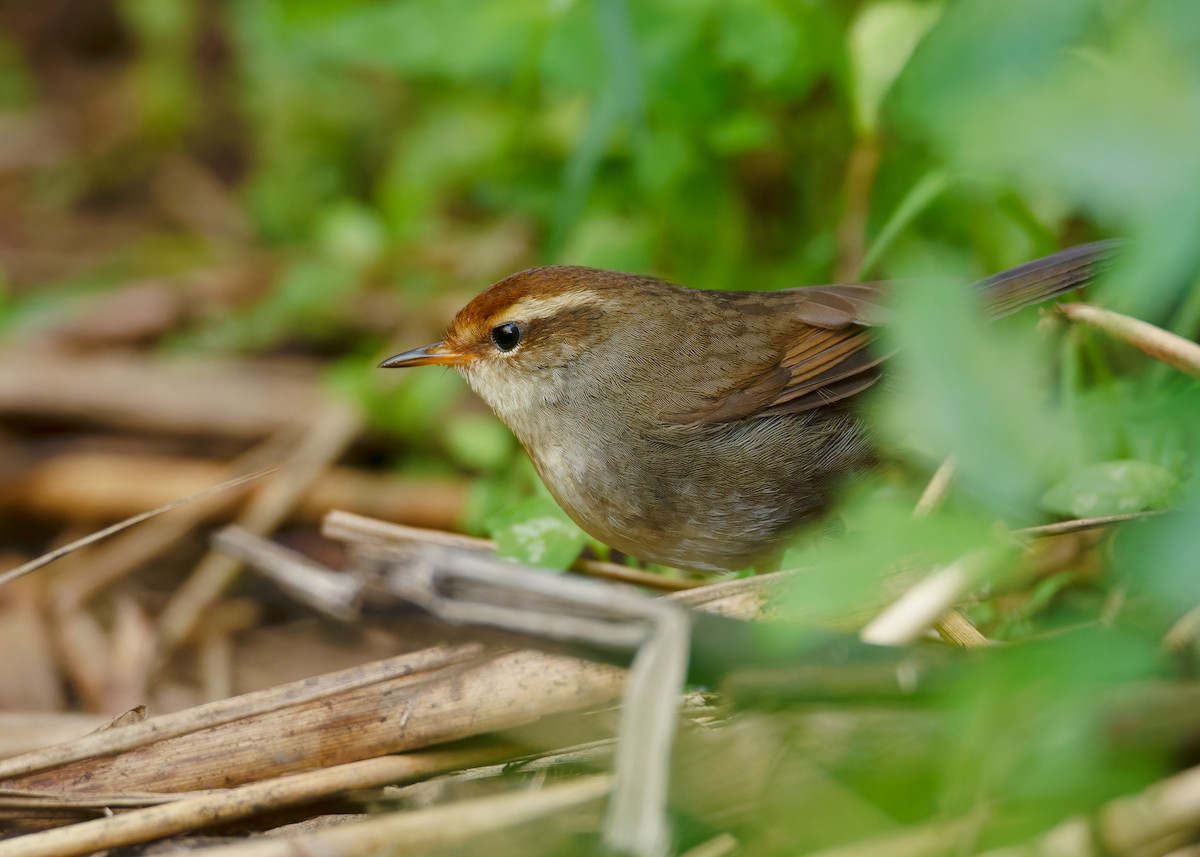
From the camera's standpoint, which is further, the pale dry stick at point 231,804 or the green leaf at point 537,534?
the green leaf at point 537,534

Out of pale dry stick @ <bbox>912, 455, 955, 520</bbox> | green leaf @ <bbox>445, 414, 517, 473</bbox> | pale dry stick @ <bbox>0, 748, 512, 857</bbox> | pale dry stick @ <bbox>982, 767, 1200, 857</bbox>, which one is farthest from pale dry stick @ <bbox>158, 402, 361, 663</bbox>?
pale dry stick @ <bbox>982, 767, 1200, 857</bbox>

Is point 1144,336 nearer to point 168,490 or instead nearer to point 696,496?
point 696,496

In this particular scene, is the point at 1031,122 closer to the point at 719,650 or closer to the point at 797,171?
the point at 719,650

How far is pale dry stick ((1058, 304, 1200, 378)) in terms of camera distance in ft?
7.79

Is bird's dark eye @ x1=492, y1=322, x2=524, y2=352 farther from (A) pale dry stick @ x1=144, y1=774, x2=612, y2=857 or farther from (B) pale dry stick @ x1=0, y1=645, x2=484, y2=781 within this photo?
(A) pale dry stick @ x1=144, y1=774, x2=612, y2=857

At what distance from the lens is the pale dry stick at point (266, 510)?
13.0ft

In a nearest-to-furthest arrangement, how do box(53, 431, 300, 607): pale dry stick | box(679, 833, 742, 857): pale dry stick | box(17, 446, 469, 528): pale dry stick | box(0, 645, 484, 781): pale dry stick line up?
1. box(679, 833, 742, 857): pale dry stick
2. box(0, 645, 484, 781): pale dry stick
3. box(53, 431, 300, 607): pale dry stick
4. box(17, 446, 469, 528): pale dry stick

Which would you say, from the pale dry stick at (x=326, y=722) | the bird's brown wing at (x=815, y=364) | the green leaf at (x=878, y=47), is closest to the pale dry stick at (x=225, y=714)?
the pale dry stick at (x=326, y=722)

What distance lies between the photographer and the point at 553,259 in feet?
13.0

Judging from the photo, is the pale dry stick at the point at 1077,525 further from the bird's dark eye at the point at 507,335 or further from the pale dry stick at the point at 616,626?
the bird's dark eye at the point at 507,335

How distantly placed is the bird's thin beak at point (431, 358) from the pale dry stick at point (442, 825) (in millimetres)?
1596

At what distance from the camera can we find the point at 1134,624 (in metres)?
1.80

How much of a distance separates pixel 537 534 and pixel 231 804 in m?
0.93

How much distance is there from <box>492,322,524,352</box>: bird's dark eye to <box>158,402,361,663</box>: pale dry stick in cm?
141
